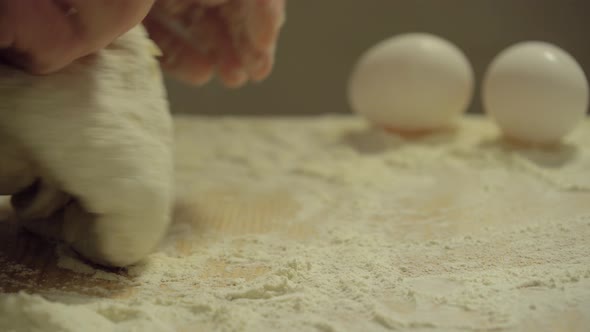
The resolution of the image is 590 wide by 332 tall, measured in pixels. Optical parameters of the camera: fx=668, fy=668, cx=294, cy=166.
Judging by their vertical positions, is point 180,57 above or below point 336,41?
above

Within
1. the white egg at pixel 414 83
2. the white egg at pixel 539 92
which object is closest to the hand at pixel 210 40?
the white egg at pixel 414 83

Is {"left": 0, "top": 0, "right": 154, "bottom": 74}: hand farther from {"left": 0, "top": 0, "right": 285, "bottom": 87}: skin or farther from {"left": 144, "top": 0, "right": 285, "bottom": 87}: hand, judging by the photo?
{"left": 144, "top": 0, "right": 285, "bottom": 87}: hand

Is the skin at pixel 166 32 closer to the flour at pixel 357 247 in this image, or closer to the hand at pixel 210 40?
the hand at pixel 210 40

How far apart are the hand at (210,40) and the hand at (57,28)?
0.94 feet

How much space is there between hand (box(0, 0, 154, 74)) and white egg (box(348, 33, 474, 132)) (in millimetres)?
604

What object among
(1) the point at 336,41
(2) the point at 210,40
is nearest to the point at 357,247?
(2) the point at 210,40

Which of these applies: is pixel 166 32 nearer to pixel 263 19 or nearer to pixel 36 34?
pixel 263 19

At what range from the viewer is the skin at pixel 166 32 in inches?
22.5

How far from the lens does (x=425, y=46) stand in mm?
1159

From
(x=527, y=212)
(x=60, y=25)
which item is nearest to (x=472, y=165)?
(x=527, y=212)

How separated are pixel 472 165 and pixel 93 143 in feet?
2.07

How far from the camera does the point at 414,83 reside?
3.71ft

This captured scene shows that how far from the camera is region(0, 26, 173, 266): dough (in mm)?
604

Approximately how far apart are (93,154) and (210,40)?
397mm
